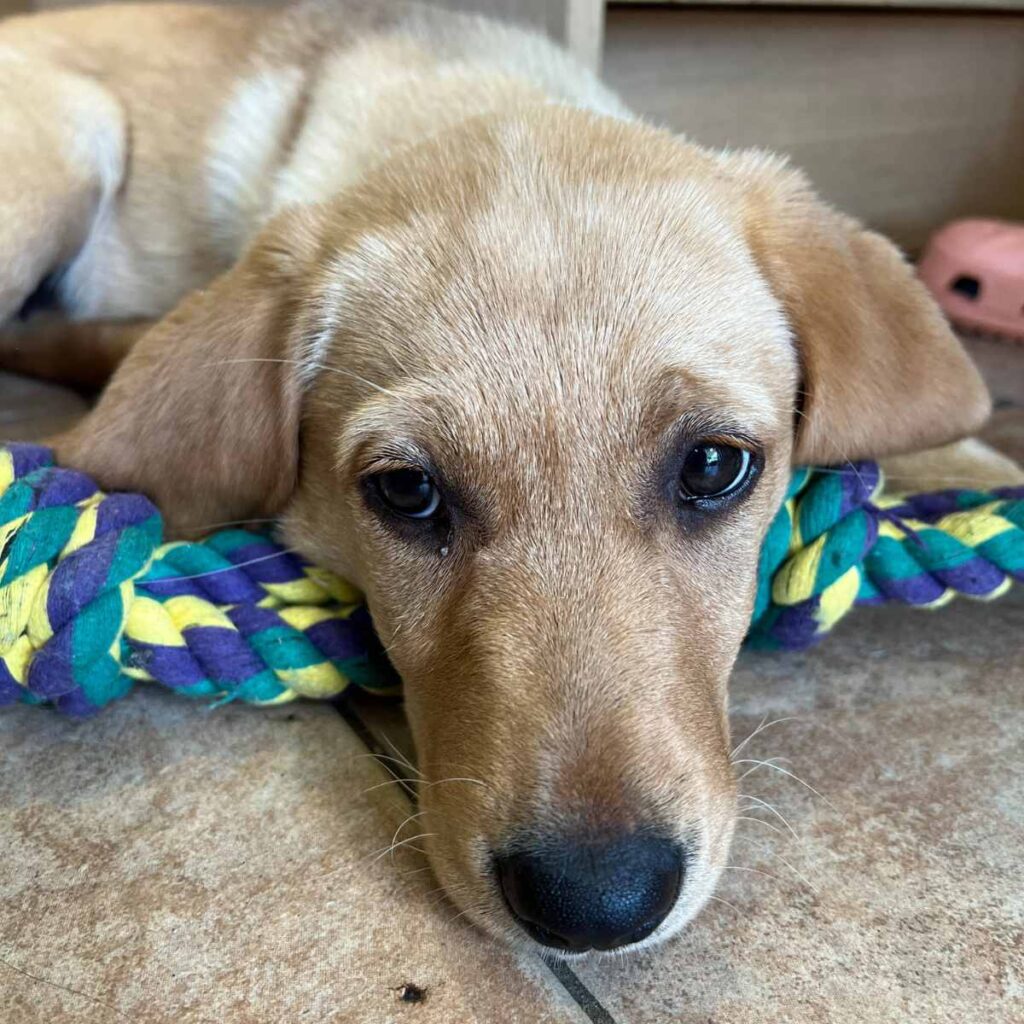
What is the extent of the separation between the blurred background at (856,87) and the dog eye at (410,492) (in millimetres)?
2795

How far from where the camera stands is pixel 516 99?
2.55 m

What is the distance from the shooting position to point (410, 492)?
1747 mm

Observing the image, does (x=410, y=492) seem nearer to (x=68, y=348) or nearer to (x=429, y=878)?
(x=429, y=878)

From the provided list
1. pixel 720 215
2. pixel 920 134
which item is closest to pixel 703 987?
pixel 720 215

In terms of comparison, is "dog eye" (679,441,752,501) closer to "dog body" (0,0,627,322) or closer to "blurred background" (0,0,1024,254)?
"dog body" (0,0,627,322)

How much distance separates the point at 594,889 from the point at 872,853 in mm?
584

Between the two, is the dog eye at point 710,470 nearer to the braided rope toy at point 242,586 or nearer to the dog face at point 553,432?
the dog face at point 553,432

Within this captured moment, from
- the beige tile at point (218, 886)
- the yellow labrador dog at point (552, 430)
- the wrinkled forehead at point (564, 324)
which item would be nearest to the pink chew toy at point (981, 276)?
the yellow labrador dog at point (552, 430)

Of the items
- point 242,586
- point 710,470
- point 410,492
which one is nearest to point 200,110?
point 242,586

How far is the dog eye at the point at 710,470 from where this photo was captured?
67.4 inches

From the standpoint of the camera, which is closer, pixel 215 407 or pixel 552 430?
pixel 552 430

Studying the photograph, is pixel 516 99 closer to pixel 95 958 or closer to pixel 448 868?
pixel 448 868

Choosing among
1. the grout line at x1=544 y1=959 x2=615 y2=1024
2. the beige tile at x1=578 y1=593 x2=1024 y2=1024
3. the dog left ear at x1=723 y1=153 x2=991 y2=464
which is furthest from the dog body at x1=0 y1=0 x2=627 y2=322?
the grout line at x1=544 y1=959 x2=615 y2=1024

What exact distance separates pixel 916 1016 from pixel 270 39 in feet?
10.5
